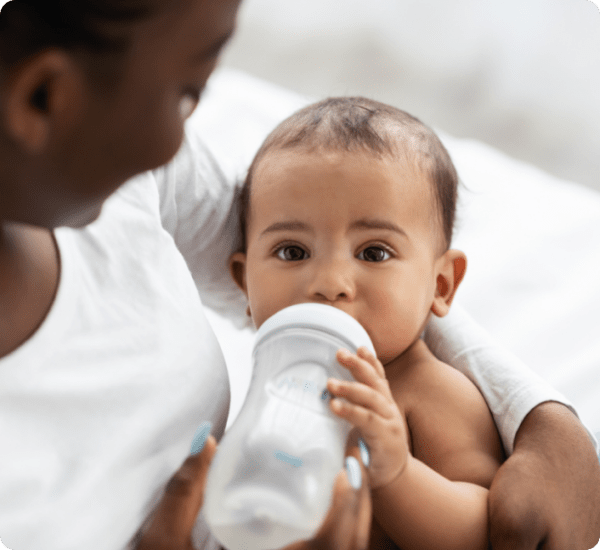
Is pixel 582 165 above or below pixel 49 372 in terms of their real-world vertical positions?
below

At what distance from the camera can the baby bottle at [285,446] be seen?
0.54 m

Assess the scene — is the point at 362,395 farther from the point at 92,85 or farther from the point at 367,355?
the point at 92,85

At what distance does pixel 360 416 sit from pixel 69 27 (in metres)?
0.42

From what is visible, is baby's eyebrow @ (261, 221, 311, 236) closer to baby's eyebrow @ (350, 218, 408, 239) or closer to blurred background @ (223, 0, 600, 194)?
baby's eyebrow @ (350, 218, 408, 239)

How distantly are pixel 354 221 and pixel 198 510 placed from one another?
39cm

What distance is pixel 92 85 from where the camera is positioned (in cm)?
35

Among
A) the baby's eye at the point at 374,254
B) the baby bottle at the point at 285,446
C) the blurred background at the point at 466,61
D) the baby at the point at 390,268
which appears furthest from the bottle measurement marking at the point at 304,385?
the blurred background at the point at 466,61

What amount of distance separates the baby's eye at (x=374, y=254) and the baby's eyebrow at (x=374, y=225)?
28 millimetres

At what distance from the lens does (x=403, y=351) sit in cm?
90

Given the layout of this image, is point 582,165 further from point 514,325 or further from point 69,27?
point 69,27

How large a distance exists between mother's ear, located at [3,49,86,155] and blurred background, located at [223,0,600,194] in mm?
1434

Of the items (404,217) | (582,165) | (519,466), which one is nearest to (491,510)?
(519,466)

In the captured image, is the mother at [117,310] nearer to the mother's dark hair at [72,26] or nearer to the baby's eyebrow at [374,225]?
the mother's dark hair at [72,26]

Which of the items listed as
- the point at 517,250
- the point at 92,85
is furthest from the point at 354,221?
the point at 517,250
